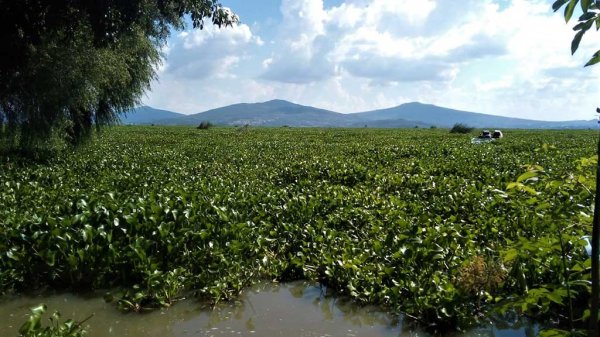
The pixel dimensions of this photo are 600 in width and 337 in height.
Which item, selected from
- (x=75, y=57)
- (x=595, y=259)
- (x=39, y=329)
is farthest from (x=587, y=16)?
(x=75, y=57)

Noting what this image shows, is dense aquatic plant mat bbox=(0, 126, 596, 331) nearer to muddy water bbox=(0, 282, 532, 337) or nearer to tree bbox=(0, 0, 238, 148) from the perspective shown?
muddy water bbox=(0, 282, 532, 337)

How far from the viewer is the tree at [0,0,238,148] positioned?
36.8 feet

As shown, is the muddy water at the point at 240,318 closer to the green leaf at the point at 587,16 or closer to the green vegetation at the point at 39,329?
the green vegetation at the point at 39,329

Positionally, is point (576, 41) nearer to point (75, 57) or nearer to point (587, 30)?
point (587, 30)

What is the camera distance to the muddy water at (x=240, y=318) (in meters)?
5.06

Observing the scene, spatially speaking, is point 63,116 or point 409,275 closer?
point 409,275

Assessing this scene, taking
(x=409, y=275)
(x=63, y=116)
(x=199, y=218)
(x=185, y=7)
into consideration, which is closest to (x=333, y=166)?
(x=185, y=7)

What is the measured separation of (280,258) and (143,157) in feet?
45.2

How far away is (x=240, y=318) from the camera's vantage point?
543cm

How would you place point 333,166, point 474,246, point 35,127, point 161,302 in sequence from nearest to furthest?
point 161,302 → point 474,246 → point 333,166 → point 35,127

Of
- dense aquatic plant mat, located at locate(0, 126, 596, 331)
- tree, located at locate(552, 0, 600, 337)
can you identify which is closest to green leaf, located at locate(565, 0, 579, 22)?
tree, located at locate(552, 0, 600, 337)

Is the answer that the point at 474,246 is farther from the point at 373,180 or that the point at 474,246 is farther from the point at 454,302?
the point at 373,180

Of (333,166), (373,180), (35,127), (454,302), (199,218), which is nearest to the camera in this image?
(454,302)

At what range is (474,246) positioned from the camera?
7.11 metres
